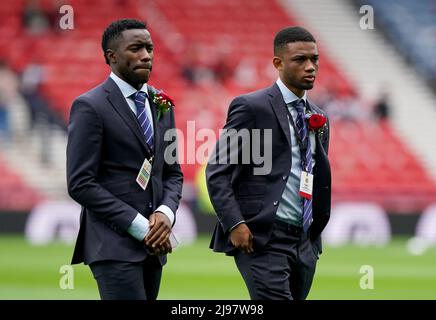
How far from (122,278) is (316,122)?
1462mm

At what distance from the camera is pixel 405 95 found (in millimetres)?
22953

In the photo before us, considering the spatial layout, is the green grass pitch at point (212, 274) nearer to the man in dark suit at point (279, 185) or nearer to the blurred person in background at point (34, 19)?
the man in dark suit at point (279, 185)

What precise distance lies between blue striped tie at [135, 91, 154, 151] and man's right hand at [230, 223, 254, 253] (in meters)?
0.66

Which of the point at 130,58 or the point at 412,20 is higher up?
the point at 412,20

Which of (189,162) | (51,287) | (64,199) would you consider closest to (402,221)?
(189,162)

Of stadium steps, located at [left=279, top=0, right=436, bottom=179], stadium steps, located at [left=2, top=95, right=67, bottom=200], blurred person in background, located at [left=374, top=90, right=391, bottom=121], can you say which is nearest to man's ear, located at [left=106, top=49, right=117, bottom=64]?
stadium steps, located at [left=2, top=95, right=67, bottom=200]

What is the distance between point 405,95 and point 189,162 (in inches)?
216

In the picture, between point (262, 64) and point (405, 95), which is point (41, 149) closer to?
point (262, 64)

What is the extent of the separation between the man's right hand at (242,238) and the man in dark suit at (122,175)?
1.20ft

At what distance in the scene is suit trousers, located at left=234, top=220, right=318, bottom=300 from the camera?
17.8ft

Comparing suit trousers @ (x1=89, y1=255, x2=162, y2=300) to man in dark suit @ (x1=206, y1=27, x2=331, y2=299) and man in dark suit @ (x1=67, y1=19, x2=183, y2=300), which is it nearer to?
man in dark suit @ (x1=67, y1=19, x2=183, y2=300)

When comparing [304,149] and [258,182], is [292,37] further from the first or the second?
[258,182]

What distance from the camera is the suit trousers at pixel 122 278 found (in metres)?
5.09

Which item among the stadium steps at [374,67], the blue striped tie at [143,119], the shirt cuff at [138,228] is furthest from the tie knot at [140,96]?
the stadium steps at [374,67]
